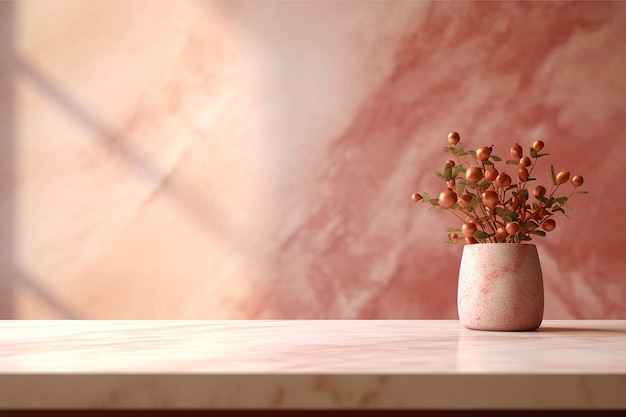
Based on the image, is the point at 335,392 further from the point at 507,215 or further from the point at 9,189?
the point at 9,189

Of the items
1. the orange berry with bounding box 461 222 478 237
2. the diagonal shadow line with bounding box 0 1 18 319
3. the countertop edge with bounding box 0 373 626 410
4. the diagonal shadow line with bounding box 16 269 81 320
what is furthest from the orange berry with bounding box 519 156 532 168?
the diagonal shadow line with bounding box 0 1 18 319

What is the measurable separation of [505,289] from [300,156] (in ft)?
4.53

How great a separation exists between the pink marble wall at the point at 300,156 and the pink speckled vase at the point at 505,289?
126cm

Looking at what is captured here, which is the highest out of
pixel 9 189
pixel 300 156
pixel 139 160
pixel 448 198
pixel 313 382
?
Result: pixel 448 198

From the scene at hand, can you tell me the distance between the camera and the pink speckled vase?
100 centimetres

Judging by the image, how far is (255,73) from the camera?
2330 mm

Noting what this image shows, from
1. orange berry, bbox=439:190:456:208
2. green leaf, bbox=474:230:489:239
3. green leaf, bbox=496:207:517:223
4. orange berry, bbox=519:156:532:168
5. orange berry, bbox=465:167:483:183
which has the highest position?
orange berry, bbox=519:156:532:168

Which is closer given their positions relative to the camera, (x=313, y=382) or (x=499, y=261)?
(x=313, y=382)

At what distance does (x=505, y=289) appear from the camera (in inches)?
39.3

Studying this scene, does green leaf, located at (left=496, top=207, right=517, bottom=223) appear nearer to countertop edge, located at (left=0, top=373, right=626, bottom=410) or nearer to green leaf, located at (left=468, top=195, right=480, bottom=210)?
green leaf, located at (left=468, top=195, right=480, bottom=210)

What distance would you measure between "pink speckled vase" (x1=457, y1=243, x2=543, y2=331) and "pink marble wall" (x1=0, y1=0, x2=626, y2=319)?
4.12ft

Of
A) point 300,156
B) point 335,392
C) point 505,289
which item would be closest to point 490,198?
point 505,289

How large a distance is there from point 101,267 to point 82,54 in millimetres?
754

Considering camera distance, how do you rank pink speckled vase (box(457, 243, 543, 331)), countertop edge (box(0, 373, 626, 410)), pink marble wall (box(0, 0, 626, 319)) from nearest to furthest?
countertop edge (box(0, 373, 626, 410)) < pink speckled vase (box(457, 243, 543, 331)) < pink marble wall (box(0, 0, 626, 319))
